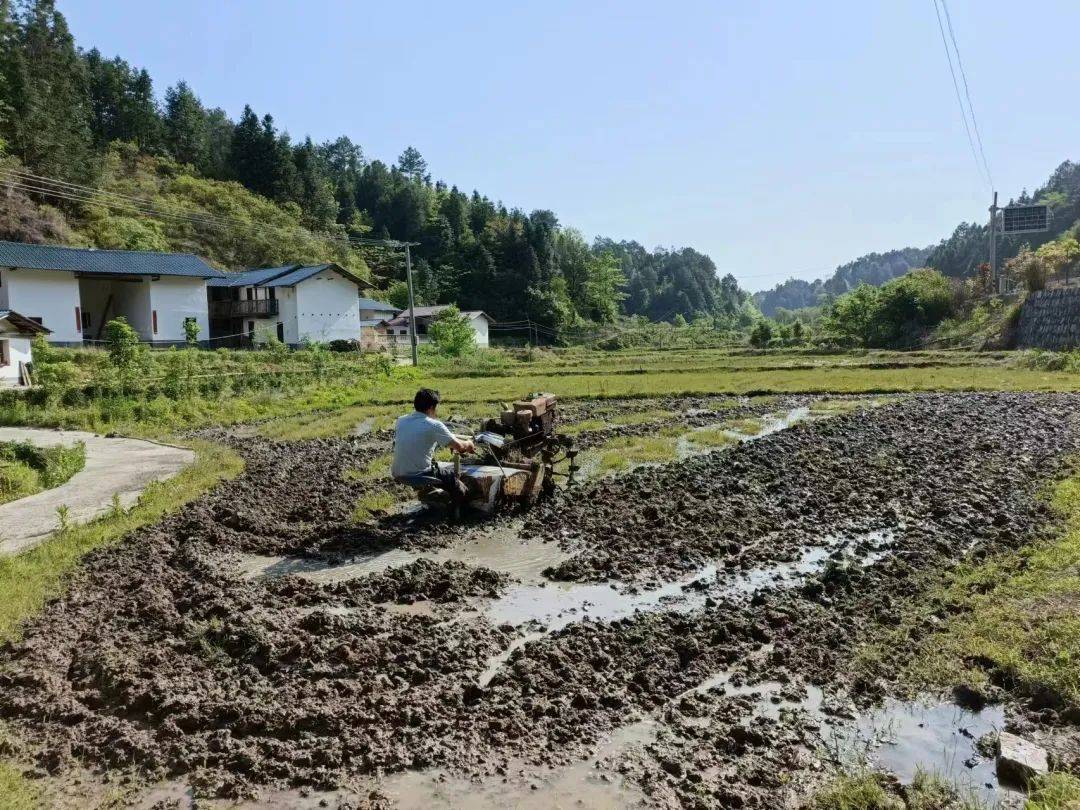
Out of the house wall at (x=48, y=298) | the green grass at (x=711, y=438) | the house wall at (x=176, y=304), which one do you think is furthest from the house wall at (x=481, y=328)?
the green grass at (x=711, y=438)

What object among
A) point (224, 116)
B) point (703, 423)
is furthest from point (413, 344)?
point (224, 116)

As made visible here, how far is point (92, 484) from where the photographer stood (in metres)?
12.2

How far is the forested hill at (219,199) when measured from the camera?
54.2m

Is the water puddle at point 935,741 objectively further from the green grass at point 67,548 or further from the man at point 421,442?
the green grass at point 67,548

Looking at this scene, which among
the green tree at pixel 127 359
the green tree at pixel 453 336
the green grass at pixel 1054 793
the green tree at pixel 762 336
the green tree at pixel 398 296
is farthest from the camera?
the green tree at pixel 398 296

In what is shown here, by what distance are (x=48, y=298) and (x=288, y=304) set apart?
15181 millimetres

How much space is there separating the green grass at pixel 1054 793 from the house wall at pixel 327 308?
51.0 m

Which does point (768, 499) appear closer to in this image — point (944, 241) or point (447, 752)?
point (447, 752)

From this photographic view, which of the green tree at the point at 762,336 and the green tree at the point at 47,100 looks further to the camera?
the green tree at the point at 762,336

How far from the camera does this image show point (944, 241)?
5896 inches

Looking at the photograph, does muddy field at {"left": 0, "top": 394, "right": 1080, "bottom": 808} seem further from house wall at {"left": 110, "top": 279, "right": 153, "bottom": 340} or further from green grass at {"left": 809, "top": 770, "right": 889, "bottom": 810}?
house wall at {"left": 110, "top": 279, "right": 153, "bottom": 340}

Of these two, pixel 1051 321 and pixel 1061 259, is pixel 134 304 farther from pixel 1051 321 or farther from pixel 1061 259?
pixel 1061 259

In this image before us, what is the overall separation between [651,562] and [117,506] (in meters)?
7.06

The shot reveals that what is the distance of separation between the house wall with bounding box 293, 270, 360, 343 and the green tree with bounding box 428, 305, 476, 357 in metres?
6.10
